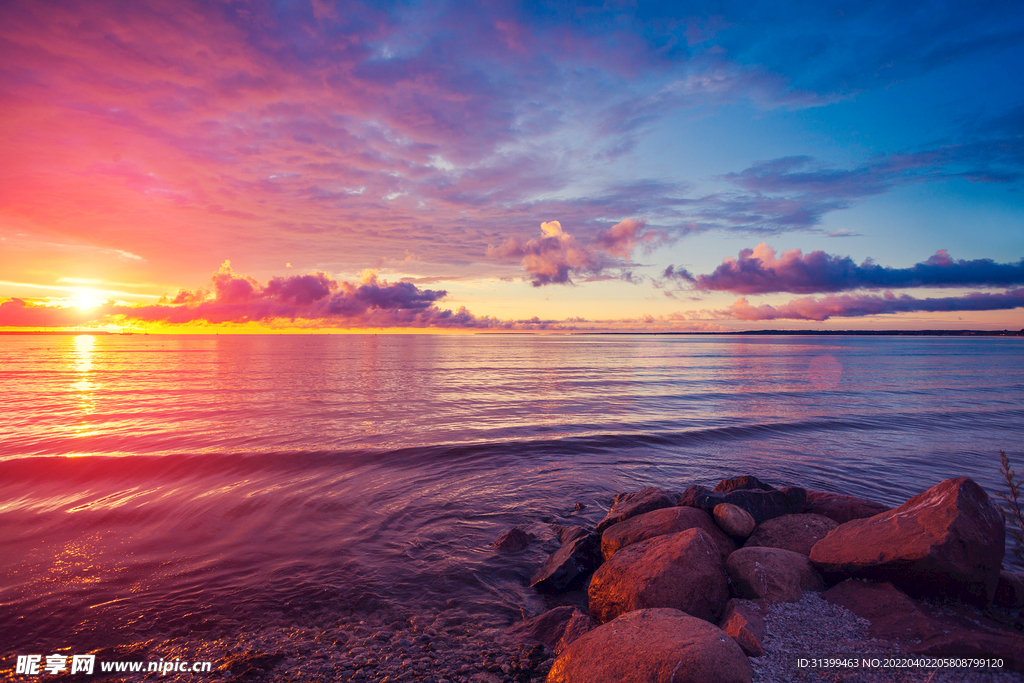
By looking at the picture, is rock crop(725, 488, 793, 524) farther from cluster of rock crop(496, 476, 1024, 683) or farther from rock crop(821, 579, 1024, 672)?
rock crop(821, 579, 1024, 672)

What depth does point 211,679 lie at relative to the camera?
5.61 metres

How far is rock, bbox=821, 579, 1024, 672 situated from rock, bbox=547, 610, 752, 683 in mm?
2167

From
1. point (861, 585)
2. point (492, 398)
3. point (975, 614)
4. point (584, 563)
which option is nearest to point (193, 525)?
point (584, 563)

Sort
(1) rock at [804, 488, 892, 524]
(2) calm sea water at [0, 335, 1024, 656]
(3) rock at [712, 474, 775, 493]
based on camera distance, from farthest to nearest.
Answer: (3) rock at [712, 474, 775, 493] < (1) rock at [804, 488, 892, 524] < (2) calm sea water at [0, 335, 1024, 656]

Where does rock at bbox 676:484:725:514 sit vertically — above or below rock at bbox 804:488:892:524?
above

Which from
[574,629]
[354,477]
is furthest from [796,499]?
[354,477]

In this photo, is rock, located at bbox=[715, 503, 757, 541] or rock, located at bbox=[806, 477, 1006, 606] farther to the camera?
rock, located at bbox=[715, 503, 757, 541]

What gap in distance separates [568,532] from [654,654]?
16.0 feet

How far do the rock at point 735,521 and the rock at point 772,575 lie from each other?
4.62 ft

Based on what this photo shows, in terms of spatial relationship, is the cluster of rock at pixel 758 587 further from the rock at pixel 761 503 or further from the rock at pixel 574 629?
the rock at pixel 761 503

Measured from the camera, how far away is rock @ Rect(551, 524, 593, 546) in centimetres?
874

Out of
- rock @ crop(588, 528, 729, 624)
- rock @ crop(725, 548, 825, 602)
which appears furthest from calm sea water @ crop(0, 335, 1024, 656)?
rock @ crop(725, 548, 825, 602)

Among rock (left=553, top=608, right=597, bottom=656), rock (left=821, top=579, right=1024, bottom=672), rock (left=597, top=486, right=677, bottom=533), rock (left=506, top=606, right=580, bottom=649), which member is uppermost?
rock (left=821, top=579, right=1024, bottom=672)

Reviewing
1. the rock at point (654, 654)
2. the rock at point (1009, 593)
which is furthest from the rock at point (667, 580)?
the rock at point (1009, 593)
